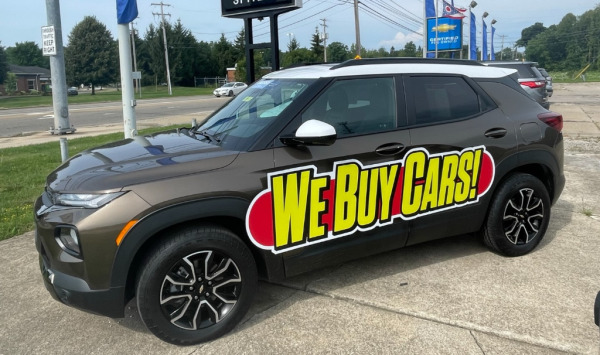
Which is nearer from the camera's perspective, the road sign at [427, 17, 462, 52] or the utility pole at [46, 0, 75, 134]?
the utility pole at [46, 0, 75, 134]

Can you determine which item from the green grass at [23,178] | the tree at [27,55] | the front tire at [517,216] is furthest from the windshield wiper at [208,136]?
the tree at [27,55]

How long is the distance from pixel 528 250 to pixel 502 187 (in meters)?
0.68

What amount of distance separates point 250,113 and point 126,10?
4814 mm

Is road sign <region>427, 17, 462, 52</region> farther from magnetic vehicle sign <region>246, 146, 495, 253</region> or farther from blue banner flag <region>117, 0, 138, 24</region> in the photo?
magnetic vehicle sign <region>246, 146, 495, 253</region>

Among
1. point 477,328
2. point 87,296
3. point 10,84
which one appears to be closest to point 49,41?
point 87,296

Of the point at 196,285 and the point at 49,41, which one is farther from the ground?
the point at 49,41

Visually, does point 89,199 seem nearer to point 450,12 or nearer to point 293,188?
point 293,188

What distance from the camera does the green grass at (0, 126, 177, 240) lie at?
5.44 m

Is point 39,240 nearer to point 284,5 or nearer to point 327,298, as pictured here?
point 327,298

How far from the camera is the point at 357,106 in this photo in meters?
3.56

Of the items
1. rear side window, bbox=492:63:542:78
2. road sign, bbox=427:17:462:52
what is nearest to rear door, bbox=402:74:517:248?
rear side window, bbox=492:63:542:78

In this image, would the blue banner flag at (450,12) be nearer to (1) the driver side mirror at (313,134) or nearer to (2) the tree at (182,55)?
(1) the driver side mirror at (313,134)

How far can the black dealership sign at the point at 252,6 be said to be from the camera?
6.35 meters

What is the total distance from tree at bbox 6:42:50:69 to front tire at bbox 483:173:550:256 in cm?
12173
